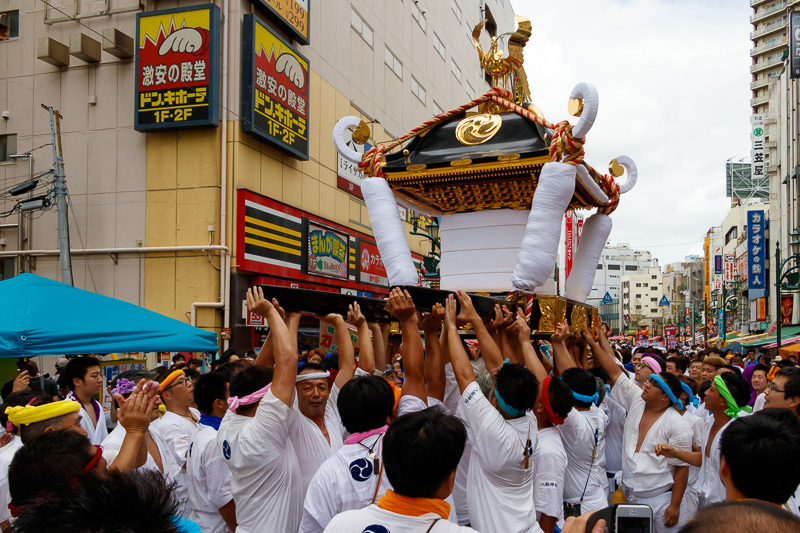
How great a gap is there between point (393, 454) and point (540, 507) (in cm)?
180

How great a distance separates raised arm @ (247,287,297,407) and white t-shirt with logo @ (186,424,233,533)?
0.96 m

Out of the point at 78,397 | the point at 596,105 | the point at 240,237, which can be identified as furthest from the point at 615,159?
the point at 240,237

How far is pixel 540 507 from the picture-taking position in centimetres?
367

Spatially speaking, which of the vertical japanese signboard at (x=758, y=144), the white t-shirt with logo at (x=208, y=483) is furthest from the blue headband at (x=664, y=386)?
the vertical japanese signboard at (x=758, y=144)

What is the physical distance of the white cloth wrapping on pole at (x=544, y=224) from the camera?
5875mm

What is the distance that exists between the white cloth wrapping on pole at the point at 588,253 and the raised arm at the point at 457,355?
4.41 metres

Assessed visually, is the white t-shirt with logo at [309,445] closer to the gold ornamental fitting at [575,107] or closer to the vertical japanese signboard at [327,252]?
the gold ornamental fitting at [575,107]

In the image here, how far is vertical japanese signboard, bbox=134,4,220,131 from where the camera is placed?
49.3ft

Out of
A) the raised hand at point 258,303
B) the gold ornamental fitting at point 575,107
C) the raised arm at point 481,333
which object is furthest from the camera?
the gold ornamental fitting at point 575,107

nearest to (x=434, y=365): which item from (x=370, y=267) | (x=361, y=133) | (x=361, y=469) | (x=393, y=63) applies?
(x=361, y=469)

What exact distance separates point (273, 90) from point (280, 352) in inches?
571

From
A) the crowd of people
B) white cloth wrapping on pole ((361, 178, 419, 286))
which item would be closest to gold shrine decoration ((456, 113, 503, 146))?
white cloth wrapping on pole ((361, 178, 419, 286))

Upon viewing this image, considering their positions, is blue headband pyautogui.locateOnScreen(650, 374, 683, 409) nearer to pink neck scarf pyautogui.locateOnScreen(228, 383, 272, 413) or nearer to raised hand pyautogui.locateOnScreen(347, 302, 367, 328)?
raised hand pyautogui.locateOnScreen(347, 302, 367, 328)

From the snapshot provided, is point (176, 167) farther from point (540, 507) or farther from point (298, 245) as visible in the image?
point (540, 507)
